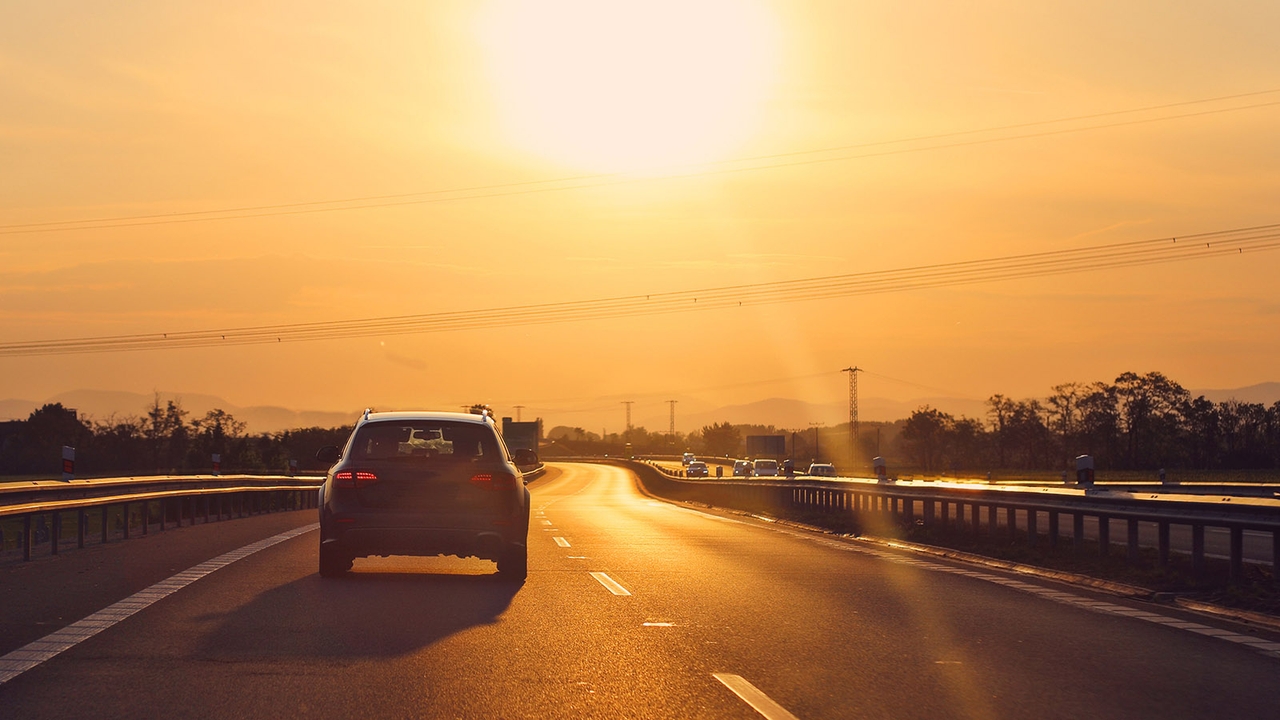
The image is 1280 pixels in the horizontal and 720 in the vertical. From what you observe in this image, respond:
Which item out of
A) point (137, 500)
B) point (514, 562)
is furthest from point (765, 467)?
point (514, 562)

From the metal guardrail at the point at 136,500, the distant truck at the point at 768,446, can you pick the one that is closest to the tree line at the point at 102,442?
the distant truck at the point at 768,446

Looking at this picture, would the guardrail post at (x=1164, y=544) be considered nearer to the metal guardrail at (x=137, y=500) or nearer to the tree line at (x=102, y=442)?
the metal guardrail at (x=137, y=500)

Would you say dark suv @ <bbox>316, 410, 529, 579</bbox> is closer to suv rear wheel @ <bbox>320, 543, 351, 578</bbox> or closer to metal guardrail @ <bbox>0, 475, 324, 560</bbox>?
suv rear wheel @ <bbox>320, 543, 351, 578</bbox>

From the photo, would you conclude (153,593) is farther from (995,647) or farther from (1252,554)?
(1252,554)

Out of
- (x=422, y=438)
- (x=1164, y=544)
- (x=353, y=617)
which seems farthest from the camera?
(x=422, y=438)

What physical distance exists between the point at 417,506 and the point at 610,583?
2219mm

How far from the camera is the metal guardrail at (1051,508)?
1316 centimetres

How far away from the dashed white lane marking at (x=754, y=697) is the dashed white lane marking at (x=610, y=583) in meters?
4.96

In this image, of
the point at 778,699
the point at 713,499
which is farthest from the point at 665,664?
the point at 713,499

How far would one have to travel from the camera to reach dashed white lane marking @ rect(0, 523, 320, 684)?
8094 millimetres

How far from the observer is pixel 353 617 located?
10688 millimetres

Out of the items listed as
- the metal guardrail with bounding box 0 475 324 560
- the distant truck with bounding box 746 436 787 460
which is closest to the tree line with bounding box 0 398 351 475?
the distant truck with bounding box 746 436 787 460

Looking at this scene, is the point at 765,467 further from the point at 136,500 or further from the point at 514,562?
the point at 514,562

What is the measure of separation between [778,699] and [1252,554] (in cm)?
1517
